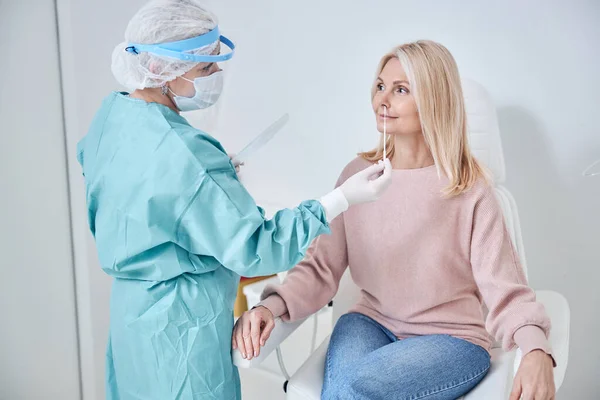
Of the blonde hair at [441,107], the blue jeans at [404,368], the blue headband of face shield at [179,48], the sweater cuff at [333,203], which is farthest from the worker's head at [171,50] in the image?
the blue jeans at [404,368]

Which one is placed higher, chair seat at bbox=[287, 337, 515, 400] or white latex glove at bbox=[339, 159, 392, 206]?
white latex glove at bbox=[339, 159, 392, 206]

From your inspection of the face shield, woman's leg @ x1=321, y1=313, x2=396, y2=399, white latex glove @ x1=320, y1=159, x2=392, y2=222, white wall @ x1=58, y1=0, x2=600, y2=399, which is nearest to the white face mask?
the face shield

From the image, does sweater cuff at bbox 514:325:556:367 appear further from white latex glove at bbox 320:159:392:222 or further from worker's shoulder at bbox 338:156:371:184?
worker's shoulder at bbox 338:156:371:184

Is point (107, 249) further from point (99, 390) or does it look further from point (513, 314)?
point (99, 390)

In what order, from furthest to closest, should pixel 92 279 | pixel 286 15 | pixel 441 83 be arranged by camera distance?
pixel 286 15 < pixel 92 279 < pixel 441 83

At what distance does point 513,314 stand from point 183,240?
73 centimetres

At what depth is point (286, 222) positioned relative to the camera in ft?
3.90

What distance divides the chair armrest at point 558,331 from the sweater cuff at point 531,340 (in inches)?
1.1

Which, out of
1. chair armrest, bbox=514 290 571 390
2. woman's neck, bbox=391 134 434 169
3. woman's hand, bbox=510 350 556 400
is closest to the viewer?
woman's hand, bbox=510 350 556 400

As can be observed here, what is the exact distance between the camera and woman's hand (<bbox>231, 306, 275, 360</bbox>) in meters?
1.26

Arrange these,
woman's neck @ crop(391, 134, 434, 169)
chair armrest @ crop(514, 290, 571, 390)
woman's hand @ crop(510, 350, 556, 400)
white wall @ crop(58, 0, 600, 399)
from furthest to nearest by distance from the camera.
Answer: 1. white wall @ crop(58, 0, 600, 399)
2. woman's neck @ crop(391, 134, 434, 169)
3. chair armrest @ crop(514, 290, 571, 390)
4. woman's hand @ crop(510, 350, 556, 400)

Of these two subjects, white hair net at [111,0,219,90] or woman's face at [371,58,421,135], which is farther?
woman's face at [371,58,421,135]

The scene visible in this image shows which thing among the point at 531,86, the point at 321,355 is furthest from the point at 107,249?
the point at 531,86

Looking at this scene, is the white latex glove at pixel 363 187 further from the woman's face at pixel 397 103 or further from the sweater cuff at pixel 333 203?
the woman's face at pixel 397 103
